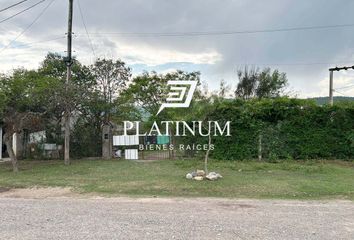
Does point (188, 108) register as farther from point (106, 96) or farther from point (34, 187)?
point (34, 187)

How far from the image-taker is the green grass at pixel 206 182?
9.20 meters

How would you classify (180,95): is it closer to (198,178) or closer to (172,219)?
(198,178)

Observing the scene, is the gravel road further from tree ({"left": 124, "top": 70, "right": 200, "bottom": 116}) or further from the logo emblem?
tree ({"left": 124, "top": 70, "right": 200, "bottom": 116})

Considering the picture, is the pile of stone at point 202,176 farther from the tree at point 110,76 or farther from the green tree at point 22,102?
the tree at point 110,76

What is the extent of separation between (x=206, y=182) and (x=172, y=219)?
429 centimetres

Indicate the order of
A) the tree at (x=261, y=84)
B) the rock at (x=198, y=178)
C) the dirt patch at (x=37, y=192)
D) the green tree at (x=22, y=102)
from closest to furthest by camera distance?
the dirt patch at (x=37, y=192) → the rock at (x=198, y=178) → the green tree at (x=22, y=102) → the tree at (x=261, y=84)

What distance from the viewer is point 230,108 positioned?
16719 millimetres

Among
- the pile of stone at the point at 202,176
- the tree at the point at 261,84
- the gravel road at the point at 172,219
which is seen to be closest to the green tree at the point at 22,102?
the gravel road at the point at 172,219

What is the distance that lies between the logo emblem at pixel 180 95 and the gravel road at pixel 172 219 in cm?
1165

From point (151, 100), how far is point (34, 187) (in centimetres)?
1590

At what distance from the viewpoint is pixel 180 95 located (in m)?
20.9

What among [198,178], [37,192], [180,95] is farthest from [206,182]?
[180,95]

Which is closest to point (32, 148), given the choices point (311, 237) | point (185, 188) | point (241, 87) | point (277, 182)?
point (185, 188)

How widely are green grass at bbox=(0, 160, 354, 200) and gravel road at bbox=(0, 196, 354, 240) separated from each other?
967 mm
